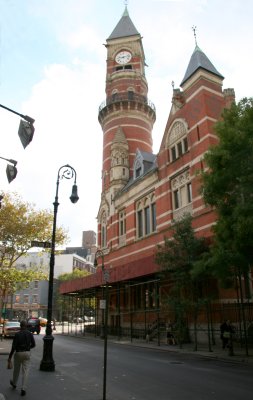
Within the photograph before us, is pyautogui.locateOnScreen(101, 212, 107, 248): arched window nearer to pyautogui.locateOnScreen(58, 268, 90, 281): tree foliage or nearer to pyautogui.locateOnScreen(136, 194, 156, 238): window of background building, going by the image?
pyautogui.locateOnScreen(136, 194, 156, 238): window of background building

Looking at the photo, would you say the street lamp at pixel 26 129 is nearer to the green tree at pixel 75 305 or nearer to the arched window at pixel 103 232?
the arched window at pixel 103 232

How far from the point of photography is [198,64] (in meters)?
26.2

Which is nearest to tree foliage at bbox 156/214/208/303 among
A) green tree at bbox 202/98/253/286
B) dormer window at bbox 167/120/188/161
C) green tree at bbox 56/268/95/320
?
green tree at bbox 202/98/253/286

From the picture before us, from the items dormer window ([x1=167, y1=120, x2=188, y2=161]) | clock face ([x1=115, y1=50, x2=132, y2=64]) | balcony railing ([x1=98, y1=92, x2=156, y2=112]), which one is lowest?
dormer window ([x1=167, y1=120, x2=188, y2=161])

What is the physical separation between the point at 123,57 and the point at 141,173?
19715 millimetres

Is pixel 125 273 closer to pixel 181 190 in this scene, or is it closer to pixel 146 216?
pixel 146 216

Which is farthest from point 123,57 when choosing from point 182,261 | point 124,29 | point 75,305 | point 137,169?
point 182,261

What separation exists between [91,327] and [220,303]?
20711mm

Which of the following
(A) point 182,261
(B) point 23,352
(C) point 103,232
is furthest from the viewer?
(C) point 103,232

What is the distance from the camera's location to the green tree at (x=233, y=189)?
42.8ft

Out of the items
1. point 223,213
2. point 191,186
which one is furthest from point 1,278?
point 223,213

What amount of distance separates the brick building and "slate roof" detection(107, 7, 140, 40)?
428mm

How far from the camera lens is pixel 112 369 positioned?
12.2 m

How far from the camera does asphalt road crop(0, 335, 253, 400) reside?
8297 mm
